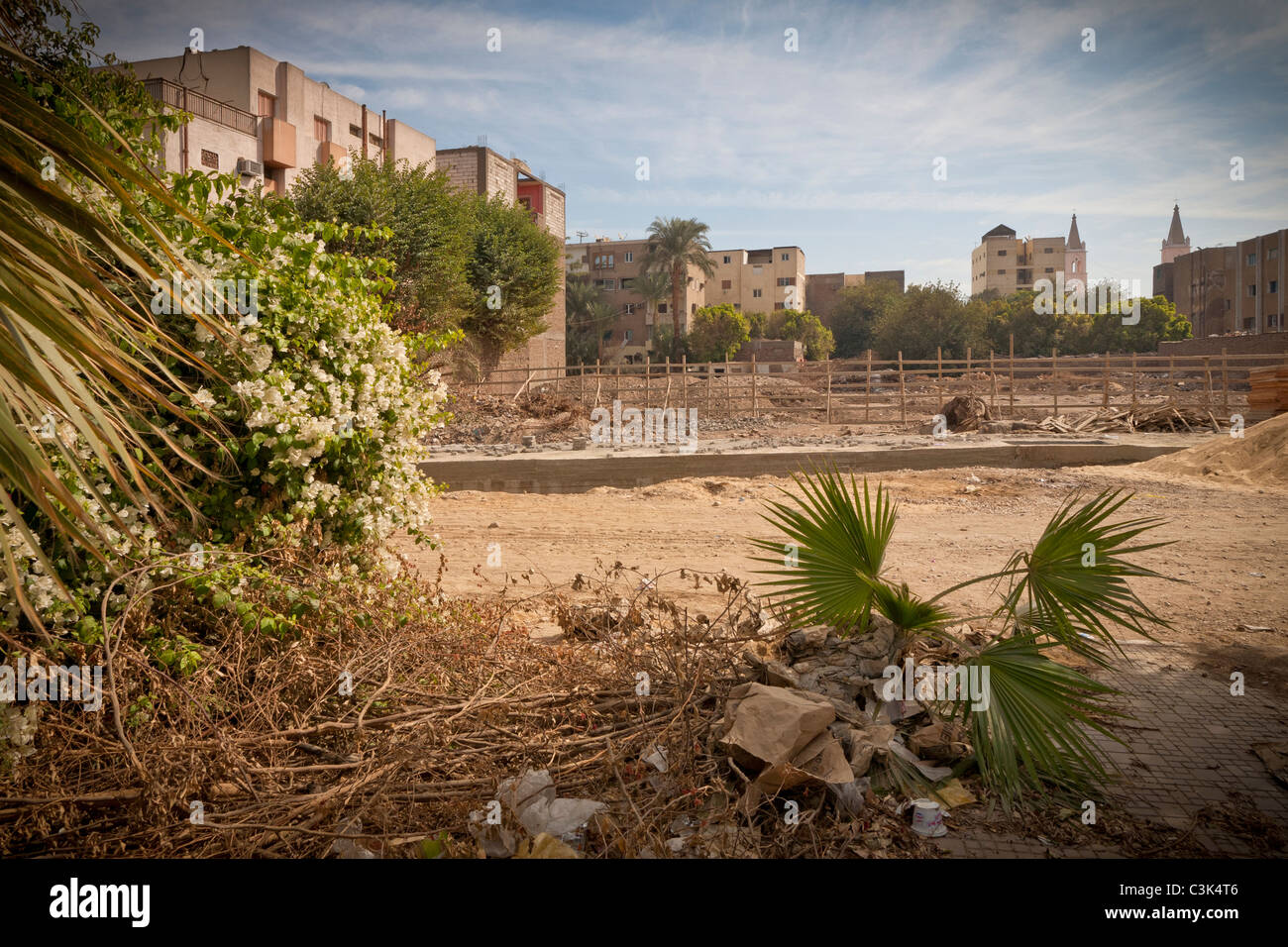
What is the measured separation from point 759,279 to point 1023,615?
84361 millimetres

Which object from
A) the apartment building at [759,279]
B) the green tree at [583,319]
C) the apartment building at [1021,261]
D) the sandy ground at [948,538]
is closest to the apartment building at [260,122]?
the sandy ground at [948,538]

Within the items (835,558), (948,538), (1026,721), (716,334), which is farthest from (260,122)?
(716,334)

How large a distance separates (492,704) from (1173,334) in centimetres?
7423

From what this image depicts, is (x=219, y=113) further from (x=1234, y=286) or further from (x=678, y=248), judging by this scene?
(x=1234, y=286)

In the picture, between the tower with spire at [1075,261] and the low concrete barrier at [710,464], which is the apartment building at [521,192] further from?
the tower with spire at [1075,261]

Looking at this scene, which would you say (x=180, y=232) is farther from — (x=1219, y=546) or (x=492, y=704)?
(x=1219, y=546)

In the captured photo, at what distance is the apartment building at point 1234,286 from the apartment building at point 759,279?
1311 inches

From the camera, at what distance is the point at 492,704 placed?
395 cm

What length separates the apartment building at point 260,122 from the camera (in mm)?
26594

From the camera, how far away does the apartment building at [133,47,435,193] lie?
26594mm

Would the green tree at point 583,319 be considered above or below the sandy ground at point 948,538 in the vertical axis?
above

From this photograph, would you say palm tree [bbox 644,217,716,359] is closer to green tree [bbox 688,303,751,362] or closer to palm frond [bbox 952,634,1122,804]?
green tree [bbox 688,303,751,362]

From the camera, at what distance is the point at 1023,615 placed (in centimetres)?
368

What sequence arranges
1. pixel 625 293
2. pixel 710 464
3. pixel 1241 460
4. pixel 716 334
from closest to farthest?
pixel 1241 460 → pixel 710 464 → pixel 716 334 → pixel 625 293
